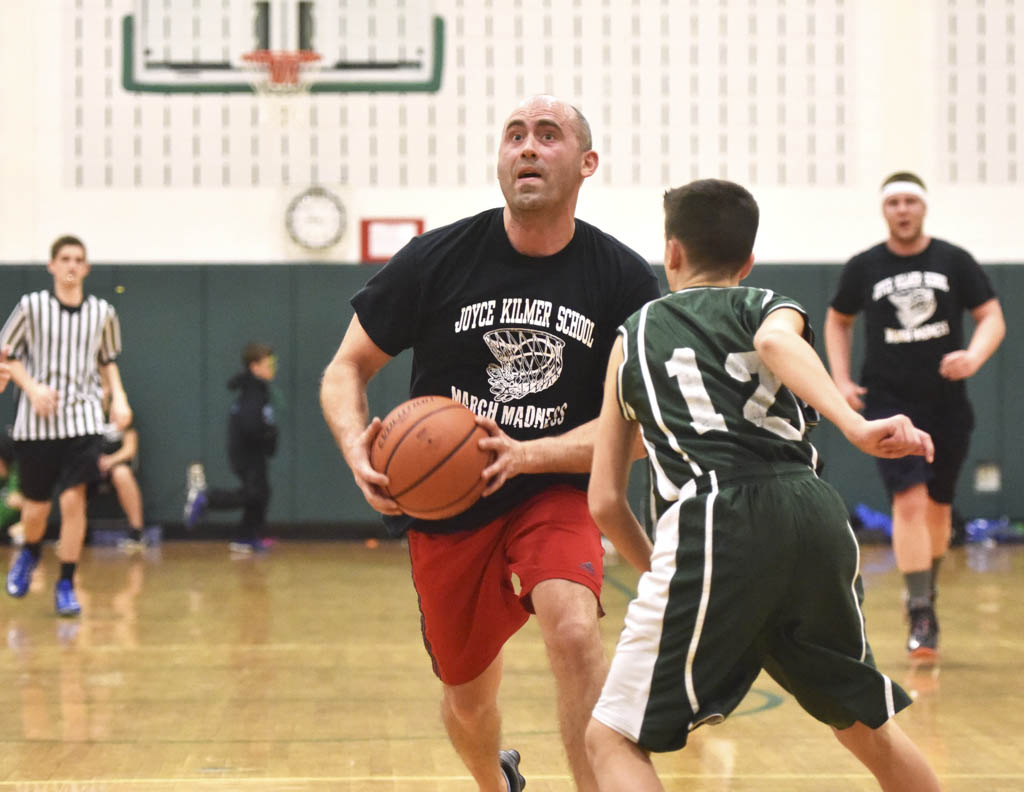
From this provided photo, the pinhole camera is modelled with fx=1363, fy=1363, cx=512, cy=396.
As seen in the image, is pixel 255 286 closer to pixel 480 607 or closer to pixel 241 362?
pixel 241 362

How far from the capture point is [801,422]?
106 inches

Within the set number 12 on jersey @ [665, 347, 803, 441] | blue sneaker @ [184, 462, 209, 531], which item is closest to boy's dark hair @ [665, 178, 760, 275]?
number 12 on jersey @ [665, 347, 803, 441]

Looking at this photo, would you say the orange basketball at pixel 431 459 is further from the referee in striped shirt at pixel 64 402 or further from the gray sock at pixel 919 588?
the referee in striped shirt at pixel 64 402

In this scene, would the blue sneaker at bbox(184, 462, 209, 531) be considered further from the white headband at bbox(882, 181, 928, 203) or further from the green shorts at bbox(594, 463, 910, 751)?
the green shorts at bbox(594, 463, 910, 751)

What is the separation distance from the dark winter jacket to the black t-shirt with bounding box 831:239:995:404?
6.96 m

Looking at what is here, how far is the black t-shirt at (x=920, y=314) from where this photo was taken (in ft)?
20.2

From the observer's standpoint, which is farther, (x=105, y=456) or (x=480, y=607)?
(x=105, y=456)

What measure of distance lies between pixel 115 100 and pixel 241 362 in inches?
111

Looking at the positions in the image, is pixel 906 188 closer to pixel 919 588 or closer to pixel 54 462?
pixel 919 588

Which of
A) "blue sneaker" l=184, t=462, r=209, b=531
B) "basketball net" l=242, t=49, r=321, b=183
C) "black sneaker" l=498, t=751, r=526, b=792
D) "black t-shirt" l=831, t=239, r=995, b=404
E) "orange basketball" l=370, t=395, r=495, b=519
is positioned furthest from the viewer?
"basketball net" l=242, t=49, r=321, b=183

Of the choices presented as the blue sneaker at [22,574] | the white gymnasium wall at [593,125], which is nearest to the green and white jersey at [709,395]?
the blue sneaker at [22,574]

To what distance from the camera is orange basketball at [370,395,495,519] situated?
124 inches

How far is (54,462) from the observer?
7855 mm

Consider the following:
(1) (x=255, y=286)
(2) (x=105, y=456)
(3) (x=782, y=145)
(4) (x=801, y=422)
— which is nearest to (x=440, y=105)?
(1) (x=255, y=286)
